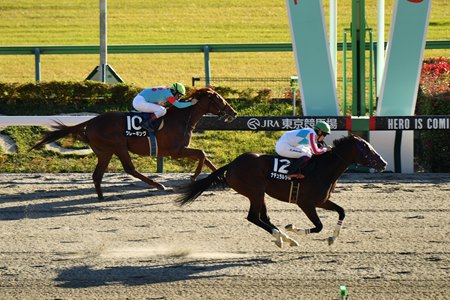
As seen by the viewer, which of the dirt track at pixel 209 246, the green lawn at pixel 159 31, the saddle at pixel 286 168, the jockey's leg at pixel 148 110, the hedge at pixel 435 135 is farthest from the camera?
the green lawn at pixel 159 31

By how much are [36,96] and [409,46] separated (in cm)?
667

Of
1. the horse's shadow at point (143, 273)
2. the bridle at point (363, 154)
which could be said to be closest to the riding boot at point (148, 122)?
the bridle at point (363, 154)

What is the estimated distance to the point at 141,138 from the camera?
13188 millimetres

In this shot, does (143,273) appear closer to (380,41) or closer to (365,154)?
(365,154)

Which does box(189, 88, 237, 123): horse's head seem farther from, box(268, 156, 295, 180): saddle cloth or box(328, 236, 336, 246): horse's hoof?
box(328, 236, 336, 246): horse's hoof

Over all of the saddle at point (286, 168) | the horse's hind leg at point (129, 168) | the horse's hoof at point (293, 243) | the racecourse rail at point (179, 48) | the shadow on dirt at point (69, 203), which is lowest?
Result: the shadow on dirt at point (69, 203)

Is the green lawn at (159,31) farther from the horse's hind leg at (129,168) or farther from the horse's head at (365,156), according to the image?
the horse's head at (365,156)

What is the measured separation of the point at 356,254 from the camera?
9.97 m

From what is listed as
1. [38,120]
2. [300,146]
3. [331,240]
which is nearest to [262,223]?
[331,240]

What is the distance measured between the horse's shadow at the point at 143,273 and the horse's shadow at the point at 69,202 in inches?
109

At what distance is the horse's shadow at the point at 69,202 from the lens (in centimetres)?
1216

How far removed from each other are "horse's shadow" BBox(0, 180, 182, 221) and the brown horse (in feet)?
0.77

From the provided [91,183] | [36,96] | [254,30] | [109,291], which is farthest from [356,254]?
[254,30]

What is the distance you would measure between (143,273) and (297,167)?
1954 mm
